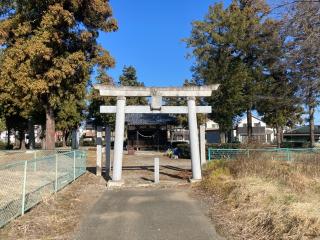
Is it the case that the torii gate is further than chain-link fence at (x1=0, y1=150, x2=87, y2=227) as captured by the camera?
Yes

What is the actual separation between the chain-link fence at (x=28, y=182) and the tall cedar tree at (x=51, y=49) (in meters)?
10.4

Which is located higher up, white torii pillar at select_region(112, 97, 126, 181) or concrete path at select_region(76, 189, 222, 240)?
white torii pillar at select_region(112, 97, 126, 181)

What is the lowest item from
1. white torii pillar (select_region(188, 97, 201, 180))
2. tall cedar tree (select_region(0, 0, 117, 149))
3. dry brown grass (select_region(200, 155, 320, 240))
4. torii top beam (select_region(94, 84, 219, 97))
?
dry brown grass (select_region(200, 155, 320, 240))

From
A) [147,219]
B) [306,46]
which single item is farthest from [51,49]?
[147,219]

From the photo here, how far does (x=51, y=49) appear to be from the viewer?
2380 cm

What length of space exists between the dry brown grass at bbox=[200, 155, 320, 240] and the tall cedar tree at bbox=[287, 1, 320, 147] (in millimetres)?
4593

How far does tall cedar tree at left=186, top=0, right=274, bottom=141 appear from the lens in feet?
123

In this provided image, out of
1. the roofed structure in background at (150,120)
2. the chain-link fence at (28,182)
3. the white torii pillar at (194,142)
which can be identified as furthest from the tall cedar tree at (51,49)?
the roofed structure in background at (150,120)

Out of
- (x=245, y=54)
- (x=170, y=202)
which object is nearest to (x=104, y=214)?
(x=170, y=202)

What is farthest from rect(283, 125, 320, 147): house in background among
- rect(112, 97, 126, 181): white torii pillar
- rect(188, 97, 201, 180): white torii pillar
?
rect(112, 97, 126, 181): white torii pillar

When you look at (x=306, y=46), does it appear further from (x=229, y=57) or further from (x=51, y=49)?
(x=229, y=57)

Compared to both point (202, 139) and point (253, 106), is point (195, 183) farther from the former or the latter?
point (253, 106)

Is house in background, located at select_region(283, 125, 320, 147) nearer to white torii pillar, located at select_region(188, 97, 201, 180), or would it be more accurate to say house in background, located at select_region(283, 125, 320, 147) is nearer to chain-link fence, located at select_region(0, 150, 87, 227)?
white torii pillar, located at select_region(188, 97, 201, 180)

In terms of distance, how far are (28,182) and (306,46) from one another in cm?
1168
